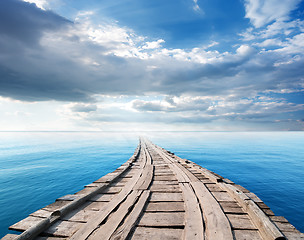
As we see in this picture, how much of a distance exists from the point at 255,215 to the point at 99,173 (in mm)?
17356

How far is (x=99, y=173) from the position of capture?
689 inches

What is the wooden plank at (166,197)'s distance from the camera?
423 cm

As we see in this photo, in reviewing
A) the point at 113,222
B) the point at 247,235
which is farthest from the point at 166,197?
the point at 247,235

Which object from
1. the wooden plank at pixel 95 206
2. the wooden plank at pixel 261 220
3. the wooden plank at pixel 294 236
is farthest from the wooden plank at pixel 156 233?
the wooden plank at pixel 294 236

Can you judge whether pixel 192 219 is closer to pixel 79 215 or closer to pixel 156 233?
pixel 156 233

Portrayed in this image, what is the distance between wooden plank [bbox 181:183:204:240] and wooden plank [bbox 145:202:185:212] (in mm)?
191

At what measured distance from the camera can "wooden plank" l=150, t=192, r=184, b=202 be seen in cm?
423

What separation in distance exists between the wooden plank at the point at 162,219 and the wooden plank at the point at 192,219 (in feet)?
0.57

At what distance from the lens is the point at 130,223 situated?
304cm

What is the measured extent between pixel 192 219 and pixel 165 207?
2.83 ft

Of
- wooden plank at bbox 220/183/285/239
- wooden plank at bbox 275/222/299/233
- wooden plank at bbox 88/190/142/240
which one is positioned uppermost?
wooden plank at bbox 220/183/285/239

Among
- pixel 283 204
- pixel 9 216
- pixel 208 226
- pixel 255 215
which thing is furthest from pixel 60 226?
pixel 283 204

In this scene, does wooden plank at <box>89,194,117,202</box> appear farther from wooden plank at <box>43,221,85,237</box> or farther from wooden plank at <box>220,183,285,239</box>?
wooden plank at <box>220,183,285,239</box>

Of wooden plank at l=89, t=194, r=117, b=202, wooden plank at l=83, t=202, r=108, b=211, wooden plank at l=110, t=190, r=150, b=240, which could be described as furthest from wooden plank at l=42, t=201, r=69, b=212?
wooden plank at l=110, t=190, r=150, b=240
